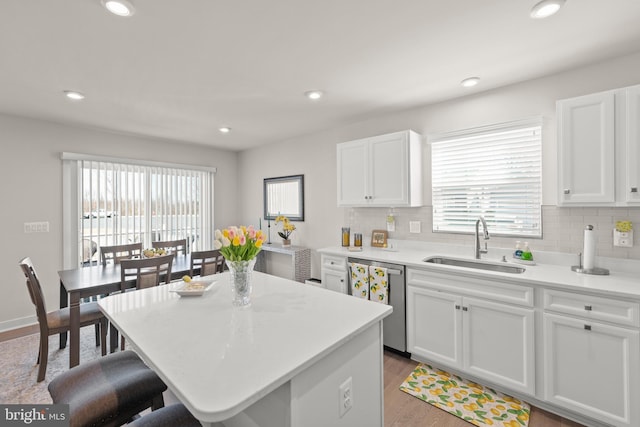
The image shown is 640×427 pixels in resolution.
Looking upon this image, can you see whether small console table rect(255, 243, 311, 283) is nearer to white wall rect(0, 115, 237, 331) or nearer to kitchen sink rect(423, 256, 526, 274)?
kitchen sink rect(423, 256, 526, 274)

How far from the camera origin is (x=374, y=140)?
3219 millimetres

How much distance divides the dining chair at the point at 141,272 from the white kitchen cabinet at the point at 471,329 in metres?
2.30

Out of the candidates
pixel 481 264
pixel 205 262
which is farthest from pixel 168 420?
pixel 481 264

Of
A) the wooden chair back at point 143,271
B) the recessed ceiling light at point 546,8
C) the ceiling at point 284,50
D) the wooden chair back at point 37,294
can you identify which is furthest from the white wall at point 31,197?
the recessed ceiling light at point 546,8

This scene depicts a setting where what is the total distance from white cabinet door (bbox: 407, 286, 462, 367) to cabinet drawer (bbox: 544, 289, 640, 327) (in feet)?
1.95

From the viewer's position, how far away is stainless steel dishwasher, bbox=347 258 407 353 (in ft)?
8.80

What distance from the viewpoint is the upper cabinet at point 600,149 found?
6.26 feet

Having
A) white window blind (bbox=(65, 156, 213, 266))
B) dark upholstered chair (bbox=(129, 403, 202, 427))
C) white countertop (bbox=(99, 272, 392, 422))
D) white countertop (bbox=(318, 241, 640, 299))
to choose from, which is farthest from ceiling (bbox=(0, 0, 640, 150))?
dark upholstered chair (bbox=(129, 403, 202, 427))

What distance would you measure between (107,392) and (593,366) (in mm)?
2651

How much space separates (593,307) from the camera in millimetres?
1789

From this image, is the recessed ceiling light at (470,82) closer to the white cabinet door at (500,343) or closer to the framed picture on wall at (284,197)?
the white cabinet door at (500,343)

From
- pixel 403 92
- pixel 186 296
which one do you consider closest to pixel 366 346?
pixel 186 296

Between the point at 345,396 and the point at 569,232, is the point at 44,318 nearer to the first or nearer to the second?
the point at 345,396

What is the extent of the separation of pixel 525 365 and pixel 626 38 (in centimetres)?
227
